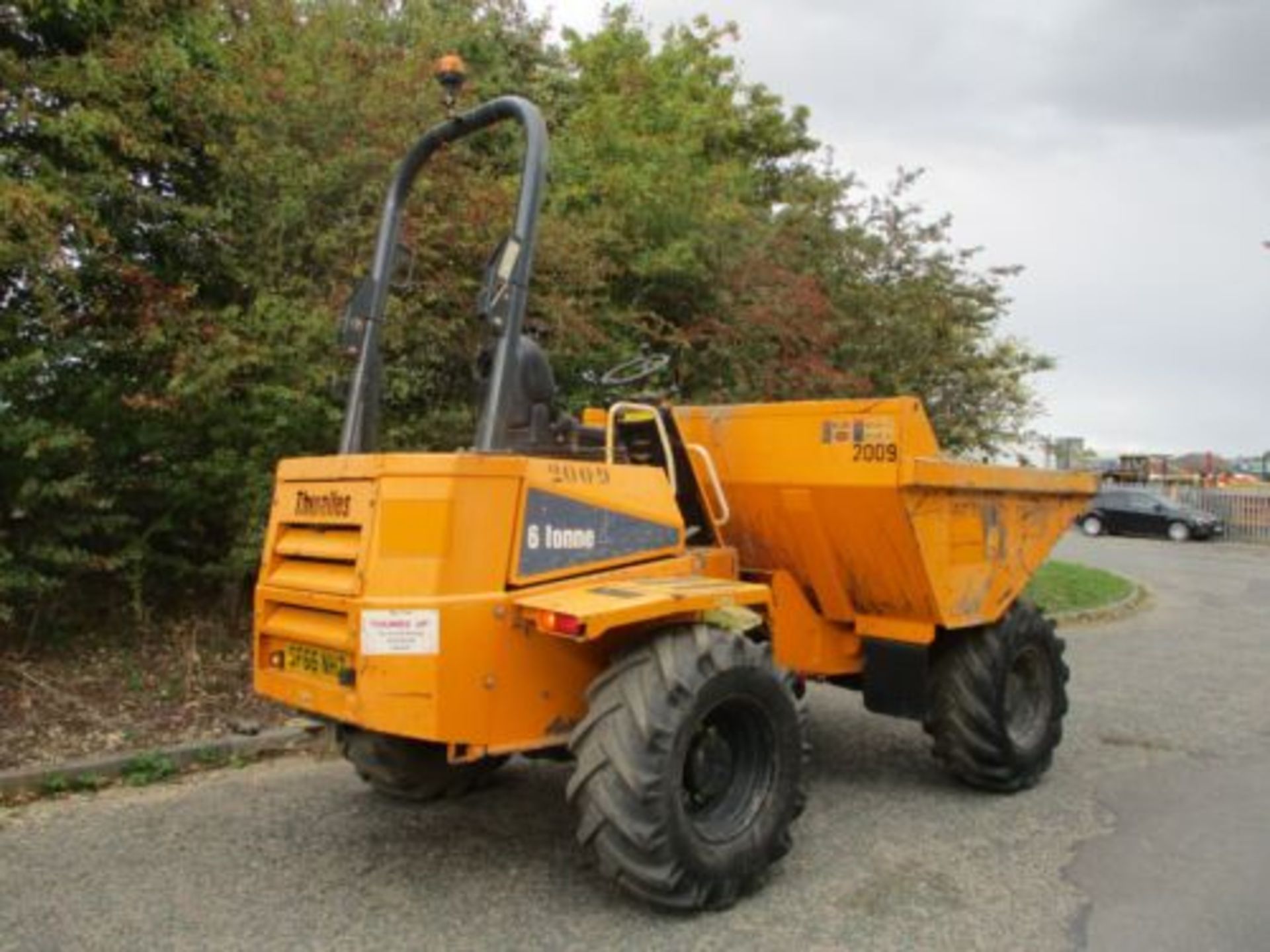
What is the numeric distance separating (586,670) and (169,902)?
179cm

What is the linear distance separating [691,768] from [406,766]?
4.71 feet

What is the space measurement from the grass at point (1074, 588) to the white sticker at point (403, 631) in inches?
386

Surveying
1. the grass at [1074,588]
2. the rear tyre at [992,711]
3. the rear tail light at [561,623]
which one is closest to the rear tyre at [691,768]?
the rear tail light at [561,623]

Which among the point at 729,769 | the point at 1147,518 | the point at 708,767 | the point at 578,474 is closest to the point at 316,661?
the point at 578,474

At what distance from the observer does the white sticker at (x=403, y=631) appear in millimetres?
3805

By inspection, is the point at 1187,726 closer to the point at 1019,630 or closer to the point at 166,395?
the point at 1019,630

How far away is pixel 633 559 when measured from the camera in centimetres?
452

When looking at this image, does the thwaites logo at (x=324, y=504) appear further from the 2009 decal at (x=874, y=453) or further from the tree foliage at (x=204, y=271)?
the tree foliage at (x=204, y=271)

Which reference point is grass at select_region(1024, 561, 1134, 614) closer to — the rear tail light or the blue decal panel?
the blue decal panel

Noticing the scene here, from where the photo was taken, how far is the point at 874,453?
16.6 feet

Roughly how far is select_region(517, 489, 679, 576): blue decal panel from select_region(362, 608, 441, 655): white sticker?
406 millimetres

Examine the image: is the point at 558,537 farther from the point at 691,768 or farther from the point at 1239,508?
the point at 1239,508

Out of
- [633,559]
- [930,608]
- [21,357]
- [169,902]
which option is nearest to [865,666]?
[930,608]

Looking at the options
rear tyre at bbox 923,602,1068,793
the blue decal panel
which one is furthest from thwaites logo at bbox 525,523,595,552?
rear tyre at bbox 923,602,1068,793
